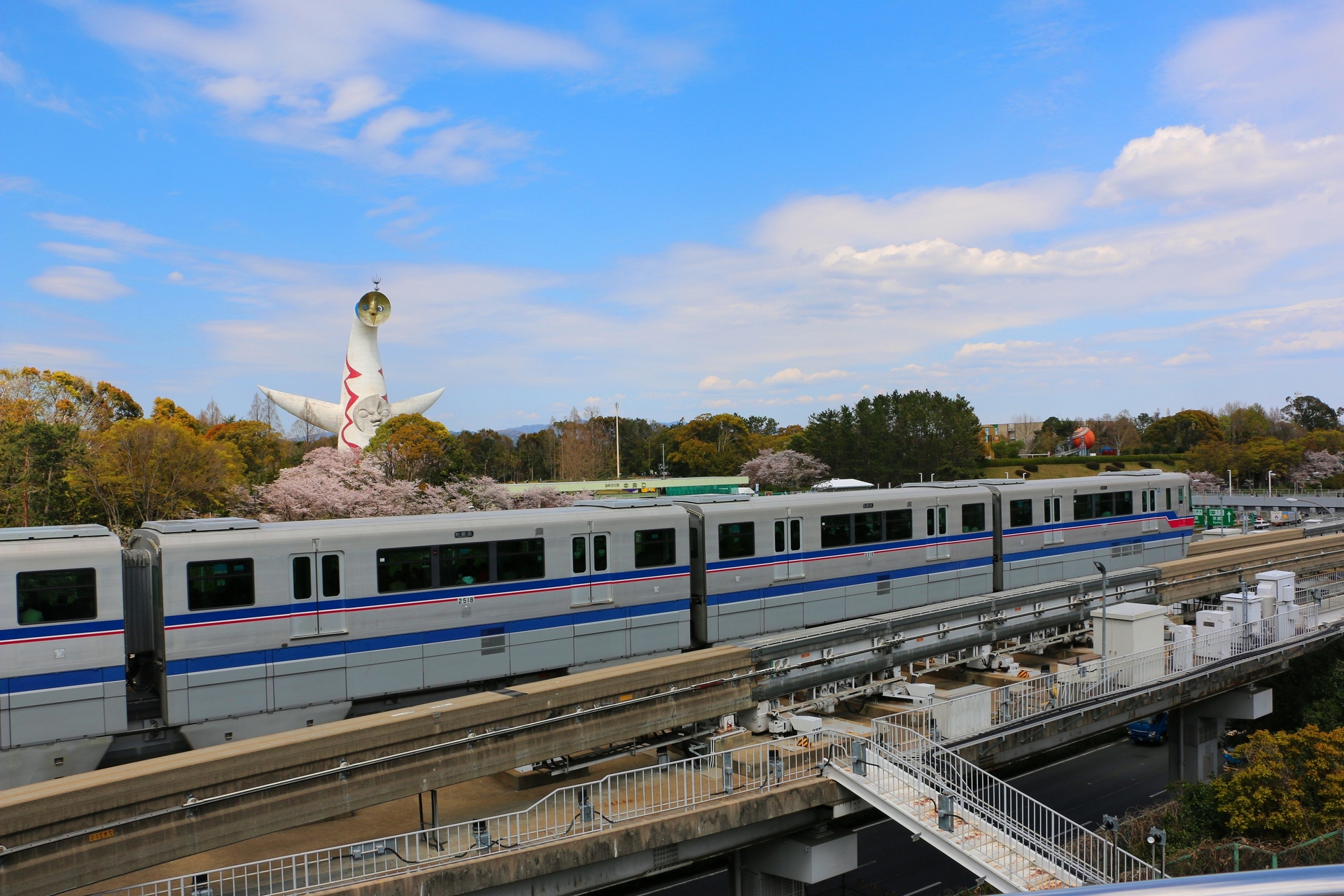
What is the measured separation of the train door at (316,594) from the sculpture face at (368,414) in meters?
58.5

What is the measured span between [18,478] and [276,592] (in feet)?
114

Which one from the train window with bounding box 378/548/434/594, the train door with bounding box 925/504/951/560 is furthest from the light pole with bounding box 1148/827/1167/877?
the train window with bounding box 378/548/434/594

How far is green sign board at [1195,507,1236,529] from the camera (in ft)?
214

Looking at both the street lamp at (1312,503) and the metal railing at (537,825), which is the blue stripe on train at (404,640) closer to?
the metal railing at (537,825)

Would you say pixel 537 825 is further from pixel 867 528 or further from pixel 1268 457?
pixel 1268 457

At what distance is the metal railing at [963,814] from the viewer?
15352 mm

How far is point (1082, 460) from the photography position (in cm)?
10262

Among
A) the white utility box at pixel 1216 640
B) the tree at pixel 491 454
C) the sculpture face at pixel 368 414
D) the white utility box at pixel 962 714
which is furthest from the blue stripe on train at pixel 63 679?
the tree at pixel 491 454

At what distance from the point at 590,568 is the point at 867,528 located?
28.1 feet

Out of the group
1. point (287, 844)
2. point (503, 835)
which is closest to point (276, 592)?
point (287, 844)

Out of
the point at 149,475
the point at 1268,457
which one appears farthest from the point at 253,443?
the point at 1268,457

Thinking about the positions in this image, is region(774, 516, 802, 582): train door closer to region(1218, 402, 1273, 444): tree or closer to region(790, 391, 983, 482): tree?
region(790, 391, 983, 482): tree

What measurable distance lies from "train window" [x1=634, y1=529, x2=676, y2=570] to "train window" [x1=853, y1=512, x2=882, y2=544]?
5928mm

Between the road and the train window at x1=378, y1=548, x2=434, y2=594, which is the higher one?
the train window at x1=378, y1=548, x2=434, y2=594
